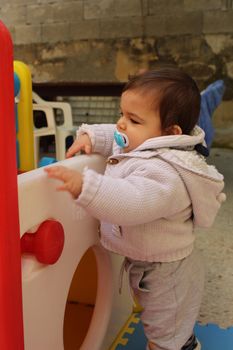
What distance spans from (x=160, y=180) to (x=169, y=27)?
2.51 meters

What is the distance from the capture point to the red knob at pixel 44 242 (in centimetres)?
51

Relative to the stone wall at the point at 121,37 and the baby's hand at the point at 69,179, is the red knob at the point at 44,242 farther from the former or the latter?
the stone wall at the point at 121,37

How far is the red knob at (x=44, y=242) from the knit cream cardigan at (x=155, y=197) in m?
0.05

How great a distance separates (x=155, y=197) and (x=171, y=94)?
0.16 metres

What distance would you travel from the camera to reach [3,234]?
42 cm

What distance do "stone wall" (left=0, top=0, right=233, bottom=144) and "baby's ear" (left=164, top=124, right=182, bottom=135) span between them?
2.32 m

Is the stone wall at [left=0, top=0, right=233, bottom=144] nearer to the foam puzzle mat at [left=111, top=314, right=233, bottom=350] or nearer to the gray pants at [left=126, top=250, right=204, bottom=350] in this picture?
the foam puzzle mat at [left=111, top=314, right=233, bottom=350]

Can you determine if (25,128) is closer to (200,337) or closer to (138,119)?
(138,119)

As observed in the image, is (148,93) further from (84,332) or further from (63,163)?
(84,332)

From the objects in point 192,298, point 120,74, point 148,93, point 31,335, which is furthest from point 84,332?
point 120,74

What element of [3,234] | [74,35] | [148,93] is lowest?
[3,234]

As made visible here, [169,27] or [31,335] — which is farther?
[169,27]

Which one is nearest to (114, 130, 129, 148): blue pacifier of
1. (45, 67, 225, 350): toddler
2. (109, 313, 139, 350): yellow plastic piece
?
(45, 67, 225, 350): toddler

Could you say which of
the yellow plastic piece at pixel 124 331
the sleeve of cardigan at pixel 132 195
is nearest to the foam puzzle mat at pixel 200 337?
the yellow plastic piece at pixel 124 331
